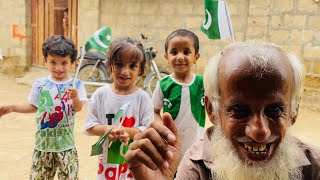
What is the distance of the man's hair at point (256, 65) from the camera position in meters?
1.36

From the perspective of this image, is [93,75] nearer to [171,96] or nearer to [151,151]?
[171,96]

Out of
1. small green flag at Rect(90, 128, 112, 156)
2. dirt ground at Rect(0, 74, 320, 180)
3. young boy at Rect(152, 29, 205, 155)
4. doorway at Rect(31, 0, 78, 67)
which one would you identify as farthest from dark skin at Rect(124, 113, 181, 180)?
doorway at Rect(31, 0, 78, 67)

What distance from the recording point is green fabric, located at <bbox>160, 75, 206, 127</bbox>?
2.95m

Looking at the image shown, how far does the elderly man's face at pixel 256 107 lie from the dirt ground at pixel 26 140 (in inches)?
68.6

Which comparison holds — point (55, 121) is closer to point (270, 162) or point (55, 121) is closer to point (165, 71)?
point (270, 162)

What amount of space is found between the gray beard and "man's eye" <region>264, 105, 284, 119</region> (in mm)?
115

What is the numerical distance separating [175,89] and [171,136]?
5.63ft

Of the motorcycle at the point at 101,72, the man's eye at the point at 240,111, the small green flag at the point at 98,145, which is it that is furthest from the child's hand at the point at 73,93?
the motorcycle at the point at 101,72

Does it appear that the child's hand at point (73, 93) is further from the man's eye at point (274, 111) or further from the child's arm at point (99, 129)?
the man's eye at point (274, 111)

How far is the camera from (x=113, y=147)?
2.68 m

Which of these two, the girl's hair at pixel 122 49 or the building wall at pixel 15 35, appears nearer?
the girl's hair at pixel 122 49

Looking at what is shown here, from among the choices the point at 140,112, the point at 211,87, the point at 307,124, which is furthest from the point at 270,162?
the point at 307,124

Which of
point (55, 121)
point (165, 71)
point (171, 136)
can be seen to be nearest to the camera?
point (171, 136)

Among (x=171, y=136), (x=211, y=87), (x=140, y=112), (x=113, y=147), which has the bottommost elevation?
(x=113, y=147)
